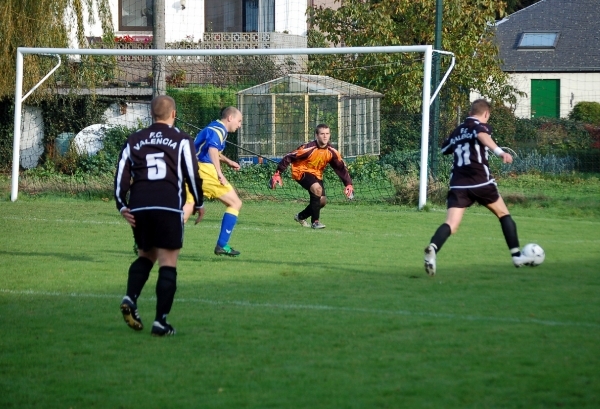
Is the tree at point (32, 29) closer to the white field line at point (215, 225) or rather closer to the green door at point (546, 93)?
the white field line at point (215, 225)

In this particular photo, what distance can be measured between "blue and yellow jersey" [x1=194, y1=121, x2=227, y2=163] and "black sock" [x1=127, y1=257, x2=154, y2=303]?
4.05 meters

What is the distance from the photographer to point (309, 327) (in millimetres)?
6637

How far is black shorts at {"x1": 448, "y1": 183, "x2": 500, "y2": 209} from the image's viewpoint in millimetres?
9031

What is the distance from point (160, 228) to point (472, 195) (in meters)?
3.73

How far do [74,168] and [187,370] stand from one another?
15.5 metres

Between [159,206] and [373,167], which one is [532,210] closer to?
[373,167]

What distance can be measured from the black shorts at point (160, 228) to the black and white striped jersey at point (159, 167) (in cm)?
4

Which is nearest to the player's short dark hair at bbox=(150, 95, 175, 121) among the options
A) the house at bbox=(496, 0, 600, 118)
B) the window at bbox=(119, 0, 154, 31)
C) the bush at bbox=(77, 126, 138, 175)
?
the bush at bbox=(77, 126, 138, 175)

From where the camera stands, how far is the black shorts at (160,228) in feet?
21.2

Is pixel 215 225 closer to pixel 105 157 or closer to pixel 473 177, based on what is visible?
pixel 473 177

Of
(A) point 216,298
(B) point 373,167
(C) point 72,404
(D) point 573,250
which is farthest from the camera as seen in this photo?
(B) point 373,167

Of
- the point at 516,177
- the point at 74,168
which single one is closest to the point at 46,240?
the point at 74,168

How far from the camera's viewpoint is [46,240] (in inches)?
465

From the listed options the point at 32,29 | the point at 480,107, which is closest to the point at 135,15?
the point at 32,29
